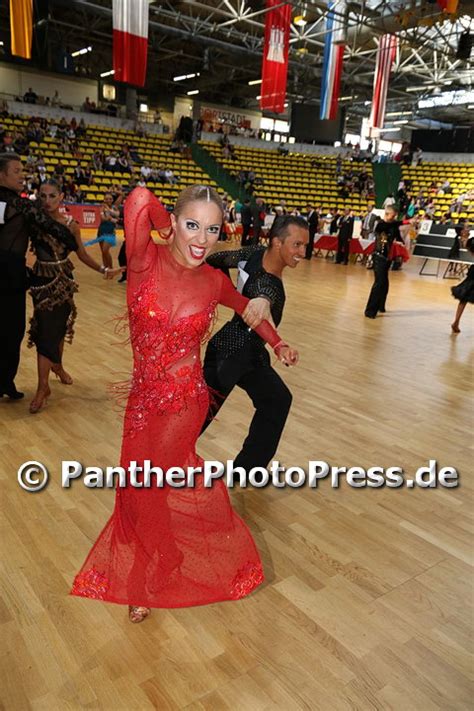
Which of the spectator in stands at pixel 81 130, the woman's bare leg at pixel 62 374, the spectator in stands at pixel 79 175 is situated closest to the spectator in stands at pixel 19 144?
the spectator in stands at pixel 79 175

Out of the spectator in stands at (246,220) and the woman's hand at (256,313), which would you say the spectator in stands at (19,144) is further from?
the woman's hand at (256,313)

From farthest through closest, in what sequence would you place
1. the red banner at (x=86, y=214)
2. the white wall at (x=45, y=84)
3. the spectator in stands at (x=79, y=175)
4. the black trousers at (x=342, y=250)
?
the white wall at (x=45, y=84) → the spectator in stands at (x=79, y=175) → the red banner at (x=86, y=214) → the black trousers at (x=342, y=250)

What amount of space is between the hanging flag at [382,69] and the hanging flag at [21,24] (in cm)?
806

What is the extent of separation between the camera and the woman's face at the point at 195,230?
1.51 meters

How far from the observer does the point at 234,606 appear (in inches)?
73.7

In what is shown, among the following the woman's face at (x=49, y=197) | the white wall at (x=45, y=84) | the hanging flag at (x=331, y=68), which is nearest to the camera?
the woman's face at (x=49, y=197)

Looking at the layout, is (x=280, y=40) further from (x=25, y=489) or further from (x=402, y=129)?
(x=402, y=129)

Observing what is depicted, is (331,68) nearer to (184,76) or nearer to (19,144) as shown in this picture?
(19,144)

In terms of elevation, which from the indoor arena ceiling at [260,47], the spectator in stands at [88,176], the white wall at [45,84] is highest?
the indoor arena ceiling at [260,47]

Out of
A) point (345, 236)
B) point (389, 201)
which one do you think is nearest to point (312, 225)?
point (345, 236)

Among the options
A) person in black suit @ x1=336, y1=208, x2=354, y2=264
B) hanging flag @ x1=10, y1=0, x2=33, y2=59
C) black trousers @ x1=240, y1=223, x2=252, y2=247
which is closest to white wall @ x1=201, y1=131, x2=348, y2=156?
black trousers @ x1=240, y1=223, x2=252, y2=247

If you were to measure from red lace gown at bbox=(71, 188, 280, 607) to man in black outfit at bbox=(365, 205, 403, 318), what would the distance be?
212 inches

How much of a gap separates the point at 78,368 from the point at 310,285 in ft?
19.3

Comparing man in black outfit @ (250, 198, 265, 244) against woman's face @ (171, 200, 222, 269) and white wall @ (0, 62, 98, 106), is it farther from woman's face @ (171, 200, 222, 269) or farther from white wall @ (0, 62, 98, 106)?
white wall @ (0, 62, 98, 106)
